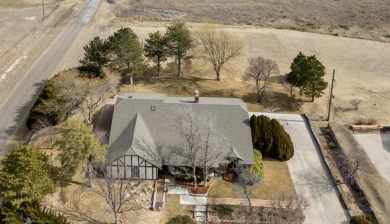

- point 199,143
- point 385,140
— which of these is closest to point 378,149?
point 385,140

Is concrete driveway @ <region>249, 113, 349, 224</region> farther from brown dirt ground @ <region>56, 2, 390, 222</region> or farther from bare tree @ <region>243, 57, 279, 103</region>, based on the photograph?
bare tree @ <region>243, 57, 279, 103</region>

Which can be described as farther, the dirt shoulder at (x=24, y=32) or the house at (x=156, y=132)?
Answer: the dirt shoulder at (x=24, y=32)

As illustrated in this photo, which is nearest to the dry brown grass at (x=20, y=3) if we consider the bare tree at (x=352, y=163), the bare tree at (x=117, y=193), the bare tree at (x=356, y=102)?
the bare tree at (x=117, y=193)

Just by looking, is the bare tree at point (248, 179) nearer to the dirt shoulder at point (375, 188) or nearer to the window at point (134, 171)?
the window at point (134, 171)

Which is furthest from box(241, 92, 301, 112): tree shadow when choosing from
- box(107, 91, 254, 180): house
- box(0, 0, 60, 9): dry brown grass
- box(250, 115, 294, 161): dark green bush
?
box(0, 0, 60, 9): dry brown grass

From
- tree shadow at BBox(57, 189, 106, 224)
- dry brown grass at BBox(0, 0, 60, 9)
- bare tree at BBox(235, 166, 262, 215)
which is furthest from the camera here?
dry brown grass at BBox(0, 0, 60, 9)
